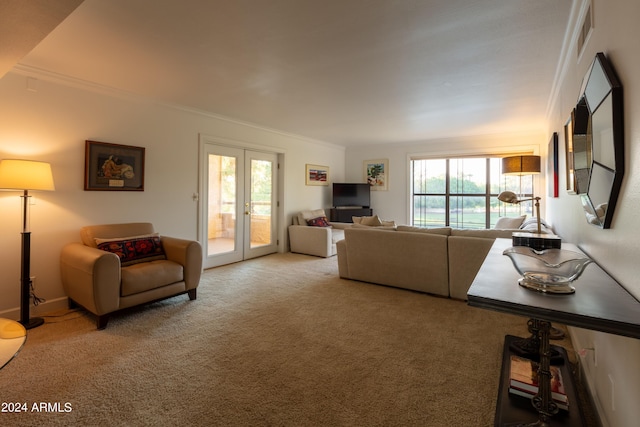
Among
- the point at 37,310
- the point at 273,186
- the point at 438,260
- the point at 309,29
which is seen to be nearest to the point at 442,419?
the point at 438,260

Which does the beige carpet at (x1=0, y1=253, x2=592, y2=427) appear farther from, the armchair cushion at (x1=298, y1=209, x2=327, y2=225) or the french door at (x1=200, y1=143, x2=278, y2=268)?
the armchair cushion at (x1=298, y1=209, x2=327, y2=225)

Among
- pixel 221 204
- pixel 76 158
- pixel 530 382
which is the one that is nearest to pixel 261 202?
pixel 221 204

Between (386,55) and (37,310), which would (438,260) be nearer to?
(386,55)

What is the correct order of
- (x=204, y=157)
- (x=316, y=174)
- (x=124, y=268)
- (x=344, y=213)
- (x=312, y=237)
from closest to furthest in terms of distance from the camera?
(x=124, y=268) < (x=204, y=157) < (x=312, y=237) < (x=316, y=174) < (x=344, y=213)

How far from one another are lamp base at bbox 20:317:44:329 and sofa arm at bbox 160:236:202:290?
1176 mm

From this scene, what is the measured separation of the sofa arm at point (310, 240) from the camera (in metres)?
5.63

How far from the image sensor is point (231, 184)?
5.04 metres

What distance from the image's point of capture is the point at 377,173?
24.4 feet

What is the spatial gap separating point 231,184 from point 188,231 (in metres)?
1.07

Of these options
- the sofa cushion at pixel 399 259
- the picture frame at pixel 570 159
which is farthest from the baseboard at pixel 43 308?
the picture frame at pixel 570 159

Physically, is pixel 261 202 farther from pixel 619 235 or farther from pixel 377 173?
pixel 619 235

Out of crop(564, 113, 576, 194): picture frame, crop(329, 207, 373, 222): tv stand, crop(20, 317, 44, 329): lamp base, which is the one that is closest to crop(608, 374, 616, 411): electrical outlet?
crop(564, 113, 576, 194): picture frame

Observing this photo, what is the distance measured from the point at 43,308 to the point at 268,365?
2567mm

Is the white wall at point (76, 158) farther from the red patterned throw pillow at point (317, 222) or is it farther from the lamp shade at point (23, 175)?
the red patterned throw pillow at point (317, 222)
